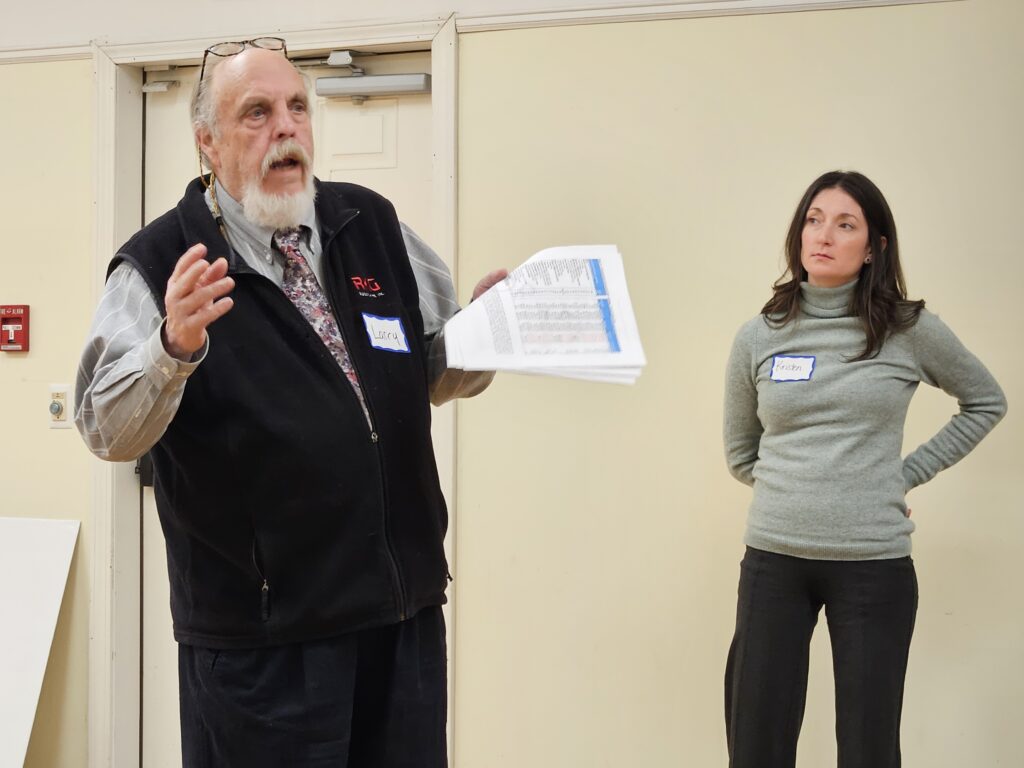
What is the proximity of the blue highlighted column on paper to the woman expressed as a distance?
0.87 meters

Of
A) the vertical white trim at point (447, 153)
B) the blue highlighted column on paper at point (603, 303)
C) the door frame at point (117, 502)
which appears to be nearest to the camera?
the blue highlighted column on paper at point (603, 303)

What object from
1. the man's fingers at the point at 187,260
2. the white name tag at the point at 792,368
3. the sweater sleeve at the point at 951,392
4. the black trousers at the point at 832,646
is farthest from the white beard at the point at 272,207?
the sweater sleeve at the point at 951,392

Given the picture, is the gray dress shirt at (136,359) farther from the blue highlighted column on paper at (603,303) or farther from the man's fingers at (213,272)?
the blue highlighted column on paper at (603,303)

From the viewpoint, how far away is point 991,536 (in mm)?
2656

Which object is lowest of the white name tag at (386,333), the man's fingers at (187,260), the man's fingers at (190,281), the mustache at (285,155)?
the white name tag at (386,333)

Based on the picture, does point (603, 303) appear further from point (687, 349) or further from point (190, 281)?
point (687, 349)

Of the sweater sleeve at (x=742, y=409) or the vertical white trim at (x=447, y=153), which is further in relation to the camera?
the vertical white trim at (x=447, y=153)

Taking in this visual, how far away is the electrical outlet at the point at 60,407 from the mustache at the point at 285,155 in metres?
2.01

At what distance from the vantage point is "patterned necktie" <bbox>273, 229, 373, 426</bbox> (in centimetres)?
155

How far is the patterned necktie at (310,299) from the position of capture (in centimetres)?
155

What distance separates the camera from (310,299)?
1572 millimetres

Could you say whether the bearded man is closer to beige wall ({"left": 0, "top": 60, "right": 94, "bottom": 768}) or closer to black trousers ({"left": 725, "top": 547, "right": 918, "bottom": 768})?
black trousers ({"left": 725, "top": 547, "right": 918, "bottom": 768})

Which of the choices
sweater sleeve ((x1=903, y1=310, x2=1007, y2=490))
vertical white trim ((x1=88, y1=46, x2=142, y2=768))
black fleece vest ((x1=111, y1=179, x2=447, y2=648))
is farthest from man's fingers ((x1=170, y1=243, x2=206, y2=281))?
vertical white trim ((x1=88, y1=46, x2=142, y2=768))

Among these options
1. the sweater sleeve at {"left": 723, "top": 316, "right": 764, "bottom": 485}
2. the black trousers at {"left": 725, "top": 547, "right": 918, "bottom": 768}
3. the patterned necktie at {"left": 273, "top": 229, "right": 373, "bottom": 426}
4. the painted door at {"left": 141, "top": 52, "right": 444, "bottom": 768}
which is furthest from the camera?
the painted door at {"left": 141, "top": 52, "right": 444, "bottom": 768}
